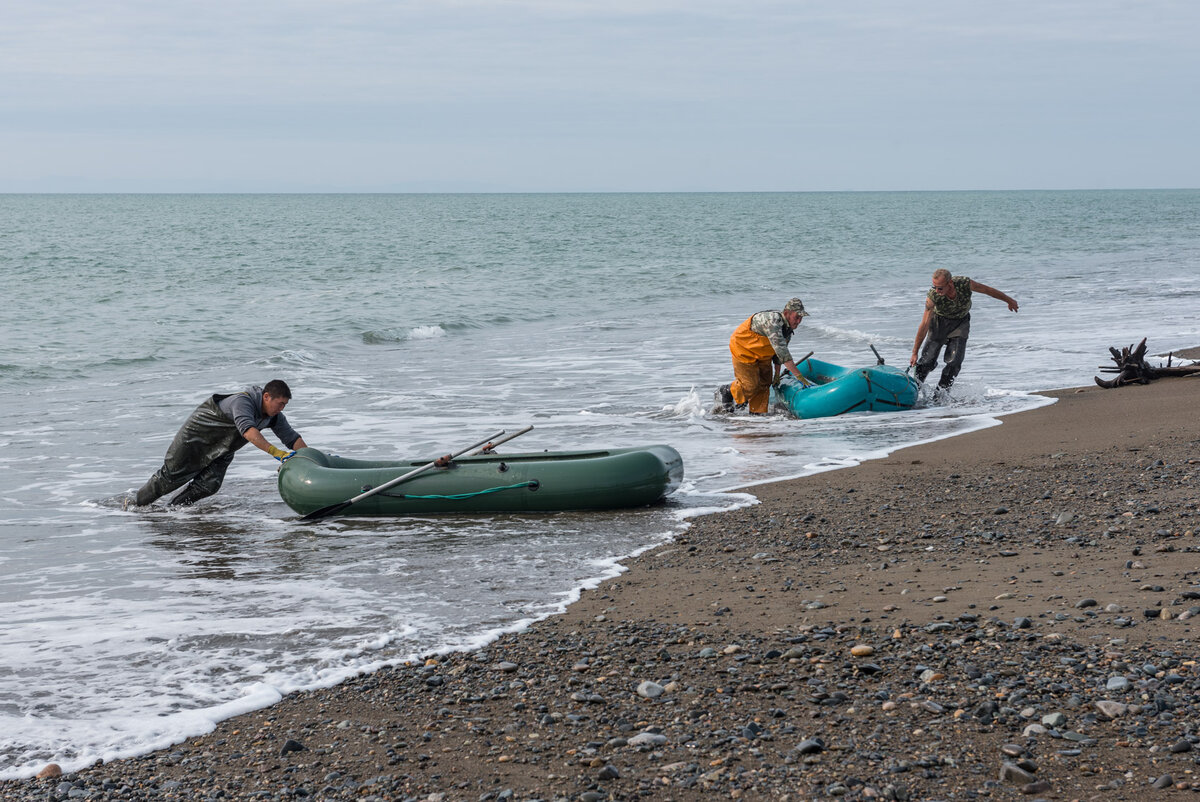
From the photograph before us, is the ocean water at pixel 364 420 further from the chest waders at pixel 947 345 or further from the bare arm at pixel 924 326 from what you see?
the bare arm at pixel 924 326

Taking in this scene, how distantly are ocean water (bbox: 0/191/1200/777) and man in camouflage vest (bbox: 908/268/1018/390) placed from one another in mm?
559

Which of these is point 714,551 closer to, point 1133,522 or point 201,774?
point 1133,522

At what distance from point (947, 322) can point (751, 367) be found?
2219mm

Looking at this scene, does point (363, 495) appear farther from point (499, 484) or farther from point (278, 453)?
point (499, 484)

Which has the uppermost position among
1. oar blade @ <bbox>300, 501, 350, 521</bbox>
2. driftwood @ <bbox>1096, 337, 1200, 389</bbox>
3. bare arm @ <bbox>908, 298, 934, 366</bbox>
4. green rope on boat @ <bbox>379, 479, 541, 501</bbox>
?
bare arm @ <bbox>908, 298, 934, 366</bbox>

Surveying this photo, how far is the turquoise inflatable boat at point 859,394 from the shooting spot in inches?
482

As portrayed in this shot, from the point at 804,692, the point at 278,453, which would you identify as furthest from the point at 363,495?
the point at 804,692

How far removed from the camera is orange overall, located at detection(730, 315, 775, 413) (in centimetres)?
1218

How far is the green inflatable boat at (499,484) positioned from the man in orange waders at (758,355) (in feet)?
11.7

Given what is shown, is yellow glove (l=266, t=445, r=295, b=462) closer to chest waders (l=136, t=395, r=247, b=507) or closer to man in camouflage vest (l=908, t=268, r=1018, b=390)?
chest waders (l=136, t=395, r=247, b=507)

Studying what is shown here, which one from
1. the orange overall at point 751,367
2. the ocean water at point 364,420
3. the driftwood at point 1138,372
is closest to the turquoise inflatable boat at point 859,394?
the ocean water at point 364,420

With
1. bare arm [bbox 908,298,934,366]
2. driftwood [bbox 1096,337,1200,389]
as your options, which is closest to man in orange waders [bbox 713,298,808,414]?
bare arm [bbox 908,298,934,366]

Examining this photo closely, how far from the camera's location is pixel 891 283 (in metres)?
33.8

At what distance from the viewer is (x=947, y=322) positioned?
1245cm
